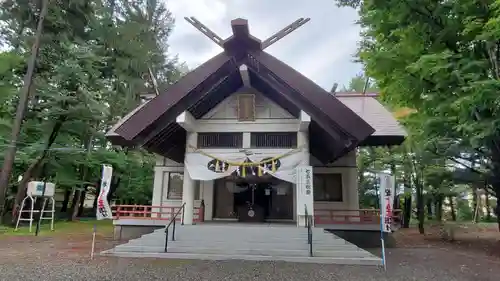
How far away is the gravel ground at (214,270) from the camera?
543 cm

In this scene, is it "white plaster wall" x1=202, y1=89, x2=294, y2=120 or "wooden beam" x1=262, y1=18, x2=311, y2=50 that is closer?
"wooden beam" x1=262, y1=18, x2=311, y2=50

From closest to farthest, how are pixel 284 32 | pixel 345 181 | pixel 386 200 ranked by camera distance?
pixel 386 200, pixel 284 32, pixel 345 181

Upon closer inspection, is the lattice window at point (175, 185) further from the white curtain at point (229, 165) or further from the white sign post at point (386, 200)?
the white sign post at point (386, 200)

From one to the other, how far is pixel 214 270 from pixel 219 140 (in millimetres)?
4521

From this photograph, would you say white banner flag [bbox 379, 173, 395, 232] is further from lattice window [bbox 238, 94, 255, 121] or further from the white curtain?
lattice window [bbox 238, 94, 255, 121]

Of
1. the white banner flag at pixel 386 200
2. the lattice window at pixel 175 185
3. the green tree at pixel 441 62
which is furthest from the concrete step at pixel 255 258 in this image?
the lattice window at pixel 175 185

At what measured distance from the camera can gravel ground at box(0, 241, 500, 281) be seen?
17.8 ft

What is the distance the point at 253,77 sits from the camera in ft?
31.2

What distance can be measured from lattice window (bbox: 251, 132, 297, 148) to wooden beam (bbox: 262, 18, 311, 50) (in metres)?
2.50

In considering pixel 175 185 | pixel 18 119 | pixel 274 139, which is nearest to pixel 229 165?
pixel 274 139

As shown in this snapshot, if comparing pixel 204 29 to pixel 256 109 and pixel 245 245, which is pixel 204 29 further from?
pixel 245 245

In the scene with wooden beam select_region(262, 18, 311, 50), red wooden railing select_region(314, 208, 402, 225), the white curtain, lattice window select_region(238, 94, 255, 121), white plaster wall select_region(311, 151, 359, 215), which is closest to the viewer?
wooden beam select_region(262, 18, 311, 50)

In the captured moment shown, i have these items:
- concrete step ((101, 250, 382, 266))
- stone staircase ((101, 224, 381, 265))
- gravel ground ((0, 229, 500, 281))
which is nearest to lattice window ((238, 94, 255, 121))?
stone staircase ((101, 224, 381, 265))

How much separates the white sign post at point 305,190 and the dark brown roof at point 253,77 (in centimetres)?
119
